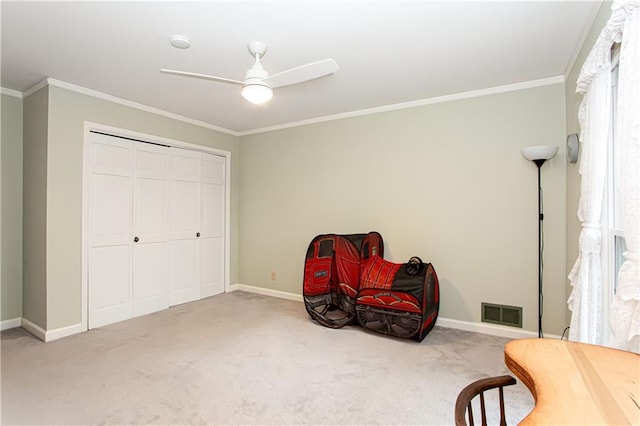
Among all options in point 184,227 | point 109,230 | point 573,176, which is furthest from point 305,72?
point 184,227

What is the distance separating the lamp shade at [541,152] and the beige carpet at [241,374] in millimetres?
1776

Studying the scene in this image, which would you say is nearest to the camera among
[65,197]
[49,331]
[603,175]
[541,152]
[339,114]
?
[603,175]

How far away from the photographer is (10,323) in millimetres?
3473

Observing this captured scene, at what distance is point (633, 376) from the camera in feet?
3.14

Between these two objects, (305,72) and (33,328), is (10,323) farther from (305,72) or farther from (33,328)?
(305,72)

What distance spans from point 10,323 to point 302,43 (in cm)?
413

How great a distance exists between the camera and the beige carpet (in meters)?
2.04

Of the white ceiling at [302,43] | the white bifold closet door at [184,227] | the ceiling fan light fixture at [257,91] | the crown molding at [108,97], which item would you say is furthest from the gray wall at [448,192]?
the ceiling fan light fixture at [257,91]

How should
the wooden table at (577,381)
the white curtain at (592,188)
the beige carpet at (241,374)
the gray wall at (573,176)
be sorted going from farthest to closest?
the gray wall at (573,176), the beige carpet at (241,374), the white curtain at (592,188), the wooden table at (577,381)

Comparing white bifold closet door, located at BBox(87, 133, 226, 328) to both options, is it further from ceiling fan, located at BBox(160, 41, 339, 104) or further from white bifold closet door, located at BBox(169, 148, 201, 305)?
ceiling fan, located at BBox(160, 41, 339, 104)

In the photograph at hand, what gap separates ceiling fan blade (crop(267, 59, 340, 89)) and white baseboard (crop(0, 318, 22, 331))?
374cm

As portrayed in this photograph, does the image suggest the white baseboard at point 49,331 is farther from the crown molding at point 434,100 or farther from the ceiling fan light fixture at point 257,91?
the crown molding at point 434,100

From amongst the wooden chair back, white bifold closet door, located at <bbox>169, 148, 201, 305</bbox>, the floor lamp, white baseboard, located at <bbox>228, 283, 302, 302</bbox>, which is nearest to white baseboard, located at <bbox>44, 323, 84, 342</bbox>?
white bifold closet door, located at <bbox>169, 148, 201, 305</bbox>

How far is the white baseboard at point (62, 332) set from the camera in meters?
3.15
